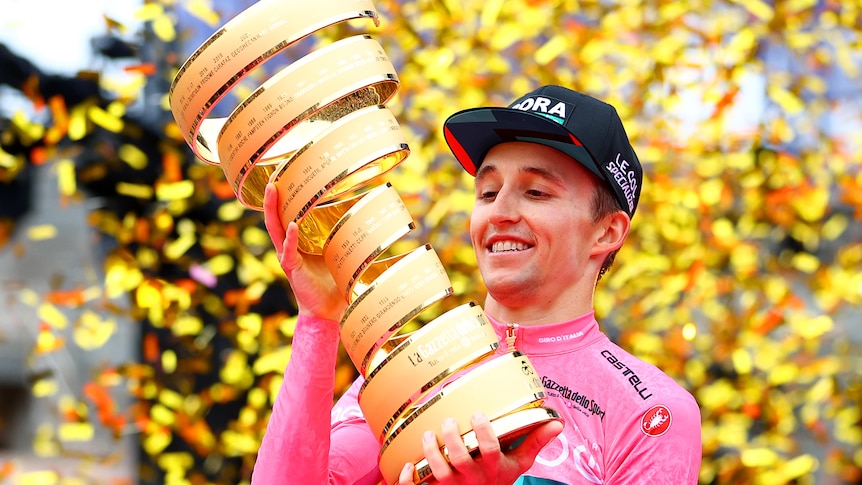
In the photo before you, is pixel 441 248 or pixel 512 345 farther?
pixel 441 248

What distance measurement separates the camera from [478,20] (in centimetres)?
441

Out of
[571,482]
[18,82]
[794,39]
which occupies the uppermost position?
[18,82]

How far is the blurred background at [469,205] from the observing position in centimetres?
416

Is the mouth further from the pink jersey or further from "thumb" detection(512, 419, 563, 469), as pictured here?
"thumb" detection(512, 419, 563, 469)

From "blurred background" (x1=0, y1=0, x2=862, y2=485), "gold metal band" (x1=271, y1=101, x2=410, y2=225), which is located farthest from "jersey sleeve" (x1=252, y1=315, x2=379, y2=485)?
"blurred background" (x1=0, y1=0, x2=862, y2=485)

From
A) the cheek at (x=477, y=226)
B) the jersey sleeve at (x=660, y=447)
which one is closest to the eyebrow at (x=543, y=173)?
the cheek at (x=477, y=226)

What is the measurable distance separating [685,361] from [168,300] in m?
2.22

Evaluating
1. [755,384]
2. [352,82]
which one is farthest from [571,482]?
[755,384]

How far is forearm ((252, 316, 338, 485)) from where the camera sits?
174 centimetres

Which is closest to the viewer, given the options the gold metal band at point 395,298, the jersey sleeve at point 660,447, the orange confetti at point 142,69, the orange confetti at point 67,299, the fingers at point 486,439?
the fingers at point 486,439

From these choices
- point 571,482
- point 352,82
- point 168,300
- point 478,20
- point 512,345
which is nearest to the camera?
point 352,82

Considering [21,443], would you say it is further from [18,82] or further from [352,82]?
[352,82]

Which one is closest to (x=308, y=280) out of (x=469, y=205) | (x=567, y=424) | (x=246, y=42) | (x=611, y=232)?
(x=246, y=42)

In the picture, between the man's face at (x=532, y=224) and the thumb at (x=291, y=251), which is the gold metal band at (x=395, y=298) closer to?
the thumb at (x=291, y=251)
